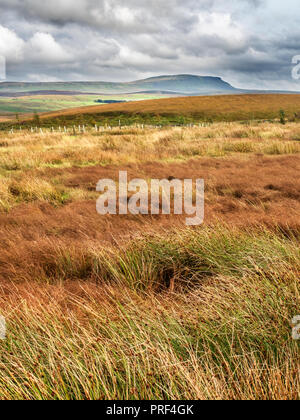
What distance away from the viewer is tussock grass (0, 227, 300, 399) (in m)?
1.69

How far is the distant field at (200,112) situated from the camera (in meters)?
65.0

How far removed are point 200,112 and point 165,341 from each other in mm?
75346

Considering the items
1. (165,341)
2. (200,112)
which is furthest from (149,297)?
(200,112)

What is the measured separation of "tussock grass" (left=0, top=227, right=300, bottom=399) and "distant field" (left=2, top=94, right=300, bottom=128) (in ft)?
192

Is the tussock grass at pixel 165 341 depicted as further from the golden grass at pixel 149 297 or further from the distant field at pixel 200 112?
the distant field at pixel 200 112

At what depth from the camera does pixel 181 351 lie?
200 centimetres

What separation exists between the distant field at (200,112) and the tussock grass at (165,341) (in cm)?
5839

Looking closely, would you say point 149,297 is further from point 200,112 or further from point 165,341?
point 200,112

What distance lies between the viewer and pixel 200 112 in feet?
239

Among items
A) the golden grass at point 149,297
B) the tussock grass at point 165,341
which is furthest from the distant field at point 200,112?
the tussock grass at point 165,341

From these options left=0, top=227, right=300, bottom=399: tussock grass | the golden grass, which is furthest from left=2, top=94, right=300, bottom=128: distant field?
left=0, top=227, right=300, bottom=399: tussock grass

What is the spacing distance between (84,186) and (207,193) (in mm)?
3080

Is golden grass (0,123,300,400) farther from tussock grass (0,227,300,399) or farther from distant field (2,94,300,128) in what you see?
distant field (2,94,300,128)

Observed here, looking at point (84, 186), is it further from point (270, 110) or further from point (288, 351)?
point (270, 110)
